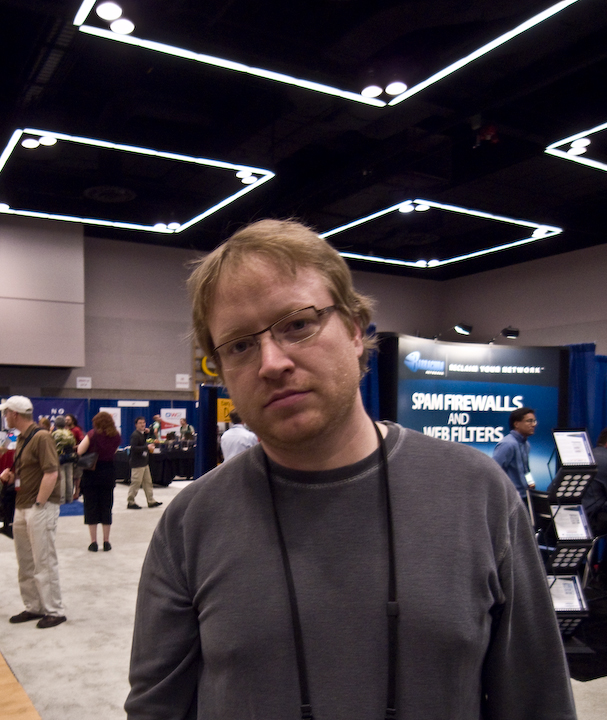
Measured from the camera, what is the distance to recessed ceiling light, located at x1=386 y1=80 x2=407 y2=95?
5635mm

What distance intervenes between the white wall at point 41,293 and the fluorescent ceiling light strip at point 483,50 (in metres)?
7.77

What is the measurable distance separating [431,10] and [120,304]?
31.3ft

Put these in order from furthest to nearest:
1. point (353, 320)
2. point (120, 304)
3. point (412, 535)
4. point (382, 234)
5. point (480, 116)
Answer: point (120, 304) < point (382, 234) < point (480, 116) < point (353, 320) < point (412, 535)

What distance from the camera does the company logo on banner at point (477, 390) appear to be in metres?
4.39

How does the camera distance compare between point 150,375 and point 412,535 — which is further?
point 150,375

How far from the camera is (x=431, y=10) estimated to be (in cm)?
507

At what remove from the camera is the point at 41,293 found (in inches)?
446

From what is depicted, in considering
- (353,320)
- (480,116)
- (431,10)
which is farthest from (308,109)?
(353,320)

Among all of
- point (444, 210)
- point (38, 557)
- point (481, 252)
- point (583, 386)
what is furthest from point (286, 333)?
point (481, 252)

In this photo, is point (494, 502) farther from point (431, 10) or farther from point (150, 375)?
point (150, 375)

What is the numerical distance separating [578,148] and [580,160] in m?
0.67

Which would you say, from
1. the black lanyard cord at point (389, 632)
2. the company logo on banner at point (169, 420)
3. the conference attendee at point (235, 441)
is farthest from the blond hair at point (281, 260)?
the company logo on banner at point (169, 420)

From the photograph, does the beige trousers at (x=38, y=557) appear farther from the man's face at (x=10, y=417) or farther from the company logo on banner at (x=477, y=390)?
the company logo on banner at (x=477, y=390)

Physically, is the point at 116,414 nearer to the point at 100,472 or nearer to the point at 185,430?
the point at 185,430
